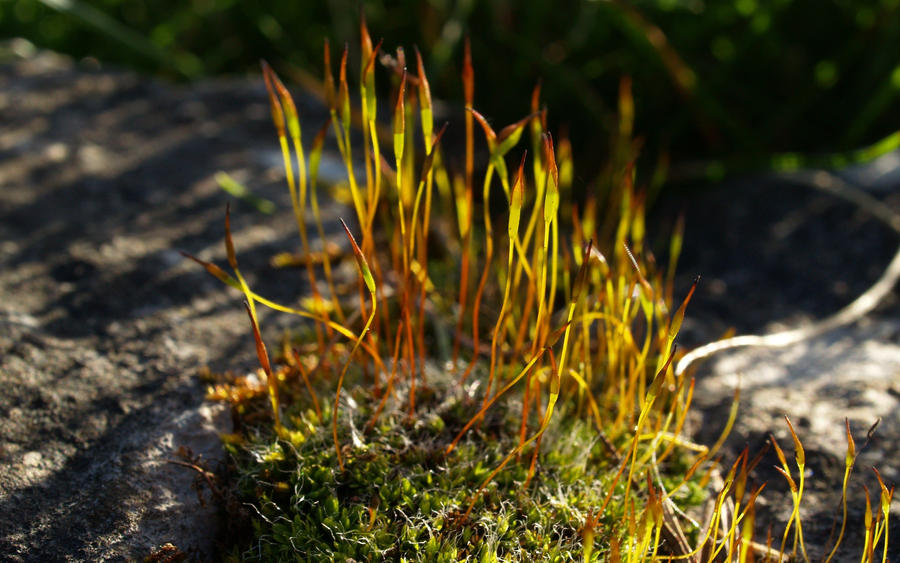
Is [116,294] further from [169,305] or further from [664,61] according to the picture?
[664,61]

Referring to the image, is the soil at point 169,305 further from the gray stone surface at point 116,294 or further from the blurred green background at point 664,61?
the blurred green background at point 664,61

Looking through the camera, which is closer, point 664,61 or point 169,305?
point 169,305

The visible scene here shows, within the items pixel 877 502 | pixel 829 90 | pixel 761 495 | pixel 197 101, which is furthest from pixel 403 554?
pixel 829 90

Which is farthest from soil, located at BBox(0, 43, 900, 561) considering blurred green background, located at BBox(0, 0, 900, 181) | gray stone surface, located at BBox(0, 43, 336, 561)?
blurred green background, located at BBox(0, 0, 900, 181)

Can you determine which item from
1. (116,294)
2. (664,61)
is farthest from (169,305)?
(664,61)

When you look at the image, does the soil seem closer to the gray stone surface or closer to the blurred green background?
the gray stone surface

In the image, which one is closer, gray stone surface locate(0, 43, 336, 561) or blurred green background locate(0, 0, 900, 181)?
gray stone surface locate(0, 43, 336, 561)
